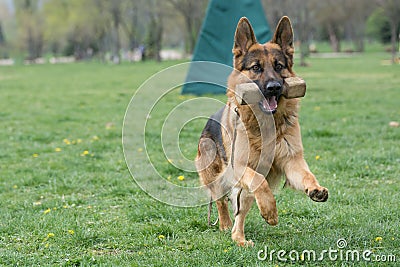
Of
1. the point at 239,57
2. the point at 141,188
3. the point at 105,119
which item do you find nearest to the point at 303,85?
the point at 239,57

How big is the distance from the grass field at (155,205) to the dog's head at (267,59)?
1.42m

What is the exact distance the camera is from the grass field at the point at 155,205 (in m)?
4.82

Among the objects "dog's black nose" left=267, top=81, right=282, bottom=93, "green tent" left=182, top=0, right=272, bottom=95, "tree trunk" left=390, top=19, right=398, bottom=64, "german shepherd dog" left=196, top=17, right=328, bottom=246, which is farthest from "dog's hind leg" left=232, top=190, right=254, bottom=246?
"tree trunk" left=390, top=19, right=398, bottom=64

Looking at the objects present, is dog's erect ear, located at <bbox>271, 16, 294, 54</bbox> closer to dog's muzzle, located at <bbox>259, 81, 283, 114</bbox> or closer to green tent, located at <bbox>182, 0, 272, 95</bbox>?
dog's muzzle, located at <bbox>259, 81, 283, 114</bbox>

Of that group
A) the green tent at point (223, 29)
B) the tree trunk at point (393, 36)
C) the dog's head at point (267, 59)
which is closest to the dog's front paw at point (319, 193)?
the dog's head at point (267, 59)

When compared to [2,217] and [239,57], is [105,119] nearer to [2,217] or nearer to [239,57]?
[2,217]

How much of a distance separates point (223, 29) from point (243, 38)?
1138 cm

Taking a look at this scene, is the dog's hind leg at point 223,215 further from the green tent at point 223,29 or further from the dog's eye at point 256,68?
the green tent at point 223,29

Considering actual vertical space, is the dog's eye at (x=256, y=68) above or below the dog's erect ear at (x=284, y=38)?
below

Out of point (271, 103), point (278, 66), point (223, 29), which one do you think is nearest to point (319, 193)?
point (271, 103)

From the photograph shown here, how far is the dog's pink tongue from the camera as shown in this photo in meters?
5.02

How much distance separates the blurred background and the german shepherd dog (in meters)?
42.5

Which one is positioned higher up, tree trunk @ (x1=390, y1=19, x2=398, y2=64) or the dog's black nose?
the dog's black nose

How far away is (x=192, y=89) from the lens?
17.3 m
